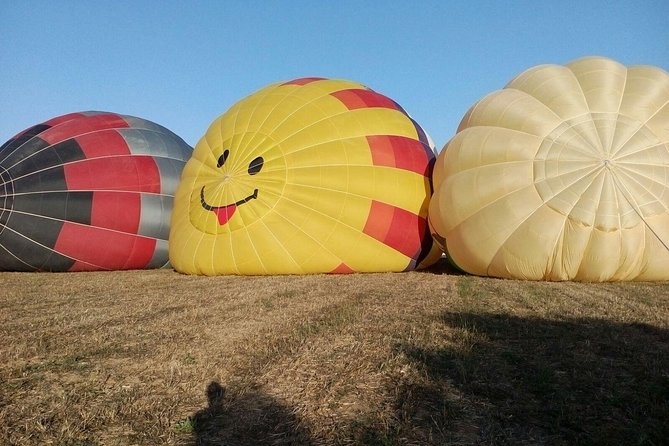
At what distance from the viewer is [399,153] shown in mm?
10000

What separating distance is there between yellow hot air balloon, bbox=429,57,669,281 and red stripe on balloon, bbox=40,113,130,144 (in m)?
8.49

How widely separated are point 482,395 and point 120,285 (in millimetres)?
6833

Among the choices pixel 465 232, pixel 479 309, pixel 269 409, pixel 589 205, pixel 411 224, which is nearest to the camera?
pixel 269 409

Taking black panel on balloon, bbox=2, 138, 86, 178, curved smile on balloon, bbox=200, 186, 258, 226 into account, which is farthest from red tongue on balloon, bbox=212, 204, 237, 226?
black panel on balloon, bbox=2, 138, 86, 178

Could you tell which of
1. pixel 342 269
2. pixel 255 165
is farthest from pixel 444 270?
pixel 255 165

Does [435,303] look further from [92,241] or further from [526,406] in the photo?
[92,241]

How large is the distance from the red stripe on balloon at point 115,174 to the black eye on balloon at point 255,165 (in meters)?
3.36

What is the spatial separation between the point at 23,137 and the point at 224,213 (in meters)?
→ 5.85

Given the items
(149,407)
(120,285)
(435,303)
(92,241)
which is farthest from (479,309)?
(92,241)

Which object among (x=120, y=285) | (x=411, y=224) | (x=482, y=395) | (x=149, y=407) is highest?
(x=411, y=224)

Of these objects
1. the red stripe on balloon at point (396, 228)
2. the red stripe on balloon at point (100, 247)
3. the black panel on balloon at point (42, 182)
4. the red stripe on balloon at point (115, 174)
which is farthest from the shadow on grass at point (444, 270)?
the black panel on balloon at point (42, 182)

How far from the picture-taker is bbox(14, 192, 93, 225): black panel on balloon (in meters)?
10.4

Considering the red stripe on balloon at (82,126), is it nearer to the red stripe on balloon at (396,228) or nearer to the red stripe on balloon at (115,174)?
the red stripe on balloon at (115,174)

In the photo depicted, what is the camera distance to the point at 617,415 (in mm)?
2564
